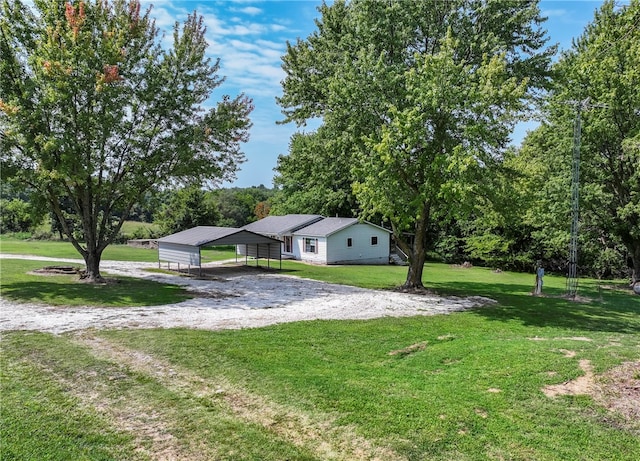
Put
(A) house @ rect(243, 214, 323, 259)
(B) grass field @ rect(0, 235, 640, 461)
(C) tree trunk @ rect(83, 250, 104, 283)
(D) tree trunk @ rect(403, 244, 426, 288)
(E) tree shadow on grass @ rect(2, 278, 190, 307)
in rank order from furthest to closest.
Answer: (A) house @ rect(243, 214, 323, 259) → (D) tree trunk @ rect(403, 244, 426, 288) → (C) tree trunk @ rect(83, 250, 104, 283) → (E) tree shadow on grass @ rect(2, 278, 190, 307) → (B) grass field @ rect(0, 235, 640, 461)

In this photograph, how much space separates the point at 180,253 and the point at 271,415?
2251 centimetres

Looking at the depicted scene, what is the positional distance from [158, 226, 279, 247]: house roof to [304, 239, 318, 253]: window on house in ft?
27.9

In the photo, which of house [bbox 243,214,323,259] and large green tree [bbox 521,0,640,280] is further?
house [bbox 243,214,323,259]

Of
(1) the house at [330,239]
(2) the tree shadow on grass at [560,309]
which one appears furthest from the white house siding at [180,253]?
(2) the tree shadow on grass at [560,309]

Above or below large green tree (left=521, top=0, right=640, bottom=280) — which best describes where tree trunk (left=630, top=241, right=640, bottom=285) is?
below

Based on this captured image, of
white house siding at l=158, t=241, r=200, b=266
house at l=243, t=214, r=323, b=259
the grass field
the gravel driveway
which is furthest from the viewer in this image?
house at l=243, t=214, r=323, b=259

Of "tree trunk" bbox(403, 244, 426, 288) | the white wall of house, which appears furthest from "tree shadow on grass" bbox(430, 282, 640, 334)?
the white wall of house

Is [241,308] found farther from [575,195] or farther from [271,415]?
[575,195]

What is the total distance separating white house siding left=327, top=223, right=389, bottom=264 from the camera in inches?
1421

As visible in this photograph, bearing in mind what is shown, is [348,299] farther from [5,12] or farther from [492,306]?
[5,12]

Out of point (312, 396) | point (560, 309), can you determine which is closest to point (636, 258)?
point (560, 309)

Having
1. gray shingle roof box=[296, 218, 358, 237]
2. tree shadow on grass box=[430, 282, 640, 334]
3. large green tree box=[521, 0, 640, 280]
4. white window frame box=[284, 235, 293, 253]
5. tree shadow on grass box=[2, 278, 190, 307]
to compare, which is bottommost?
tree shadow on grass box=[430, 282, 640, 334]

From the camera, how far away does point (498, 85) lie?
15.8m

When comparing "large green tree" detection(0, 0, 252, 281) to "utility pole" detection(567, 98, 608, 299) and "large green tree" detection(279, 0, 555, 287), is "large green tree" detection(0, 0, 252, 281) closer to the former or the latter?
"large green tree" detection(279, 0, 555, 287)
